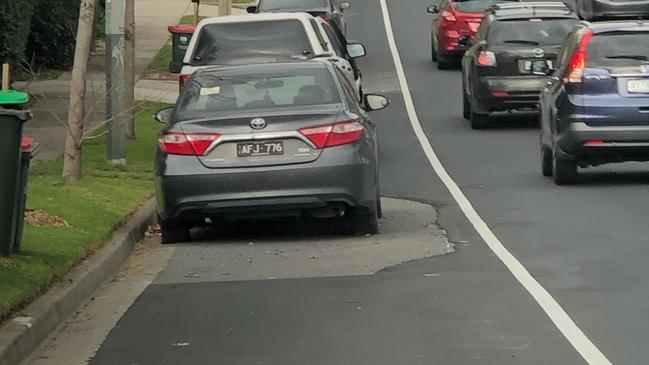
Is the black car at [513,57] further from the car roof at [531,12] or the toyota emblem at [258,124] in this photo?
the toyota emblem at [258,124]

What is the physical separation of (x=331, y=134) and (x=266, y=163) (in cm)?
56

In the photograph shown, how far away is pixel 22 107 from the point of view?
451 inches

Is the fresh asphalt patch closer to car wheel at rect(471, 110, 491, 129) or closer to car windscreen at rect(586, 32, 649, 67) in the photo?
car windscreen at rect(586, 32, 649, 67)

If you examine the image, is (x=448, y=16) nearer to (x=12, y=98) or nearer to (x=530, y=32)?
(x=530, y=32)

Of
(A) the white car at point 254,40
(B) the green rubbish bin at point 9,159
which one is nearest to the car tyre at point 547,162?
(A) the white car at point 254,40

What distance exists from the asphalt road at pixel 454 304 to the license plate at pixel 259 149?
1.39 metres

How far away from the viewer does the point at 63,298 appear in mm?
10188

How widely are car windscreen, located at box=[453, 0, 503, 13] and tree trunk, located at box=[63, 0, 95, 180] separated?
15.8 meters

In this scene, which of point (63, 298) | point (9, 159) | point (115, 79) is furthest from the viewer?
point (115, 79)

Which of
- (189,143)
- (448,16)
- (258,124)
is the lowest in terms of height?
(448,16)

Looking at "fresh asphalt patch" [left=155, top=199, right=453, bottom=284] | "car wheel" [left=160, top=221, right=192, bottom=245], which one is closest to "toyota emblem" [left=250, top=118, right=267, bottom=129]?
"fresh asphalt patch" [left=155, top=199, right=453, bottom=284]

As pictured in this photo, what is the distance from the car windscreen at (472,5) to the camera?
3123cm

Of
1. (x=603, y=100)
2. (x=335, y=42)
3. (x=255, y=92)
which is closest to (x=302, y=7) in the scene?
(x=335, y=42)

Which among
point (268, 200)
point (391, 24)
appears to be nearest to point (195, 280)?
point (268, 200)
